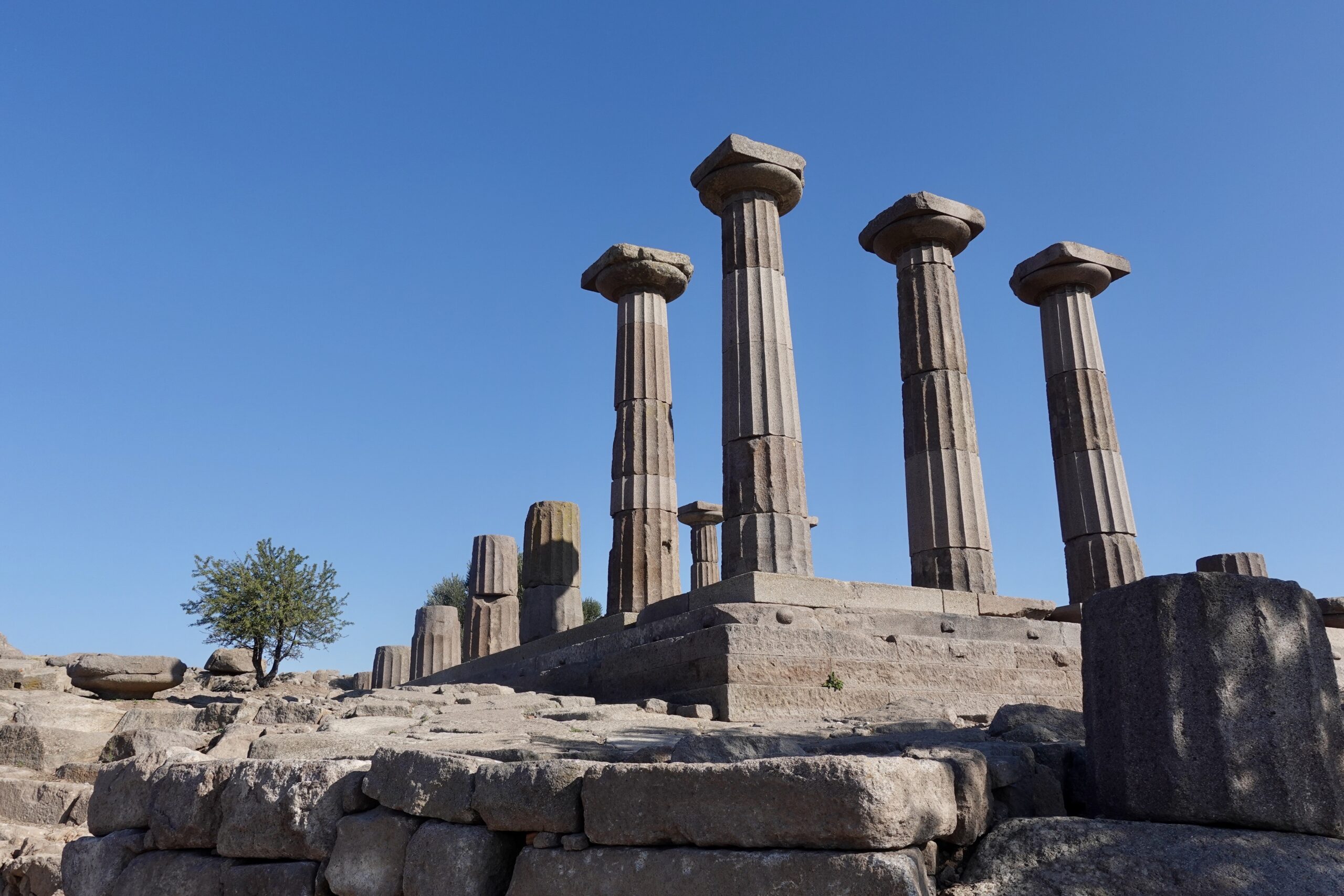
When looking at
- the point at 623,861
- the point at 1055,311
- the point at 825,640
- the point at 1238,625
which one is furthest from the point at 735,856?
the point at 1055,311

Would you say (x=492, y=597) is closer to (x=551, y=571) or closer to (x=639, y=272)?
(x=551, y=571)

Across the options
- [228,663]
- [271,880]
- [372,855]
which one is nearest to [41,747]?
[271,880]

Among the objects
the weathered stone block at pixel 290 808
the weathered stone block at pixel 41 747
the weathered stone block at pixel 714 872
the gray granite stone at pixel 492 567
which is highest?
the gray granite stone at pixel 492 567

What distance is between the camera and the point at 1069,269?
17.6 m

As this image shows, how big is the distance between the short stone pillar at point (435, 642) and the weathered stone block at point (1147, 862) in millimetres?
20249

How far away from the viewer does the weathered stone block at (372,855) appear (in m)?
5.04

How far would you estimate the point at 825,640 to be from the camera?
10.3 m

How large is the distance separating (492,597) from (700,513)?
18.2 feet

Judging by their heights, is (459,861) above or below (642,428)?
below

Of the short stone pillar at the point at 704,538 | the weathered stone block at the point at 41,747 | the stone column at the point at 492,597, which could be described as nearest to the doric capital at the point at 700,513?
the short stone pillar at the point at 704,538

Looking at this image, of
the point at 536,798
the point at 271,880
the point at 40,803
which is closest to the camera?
the point at 536,798

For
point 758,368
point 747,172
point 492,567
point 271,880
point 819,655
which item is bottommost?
point 271,880

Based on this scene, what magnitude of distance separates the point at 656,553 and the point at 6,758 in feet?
29.6

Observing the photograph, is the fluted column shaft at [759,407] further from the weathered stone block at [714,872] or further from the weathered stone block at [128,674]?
the weathered stone block at [714,872]
